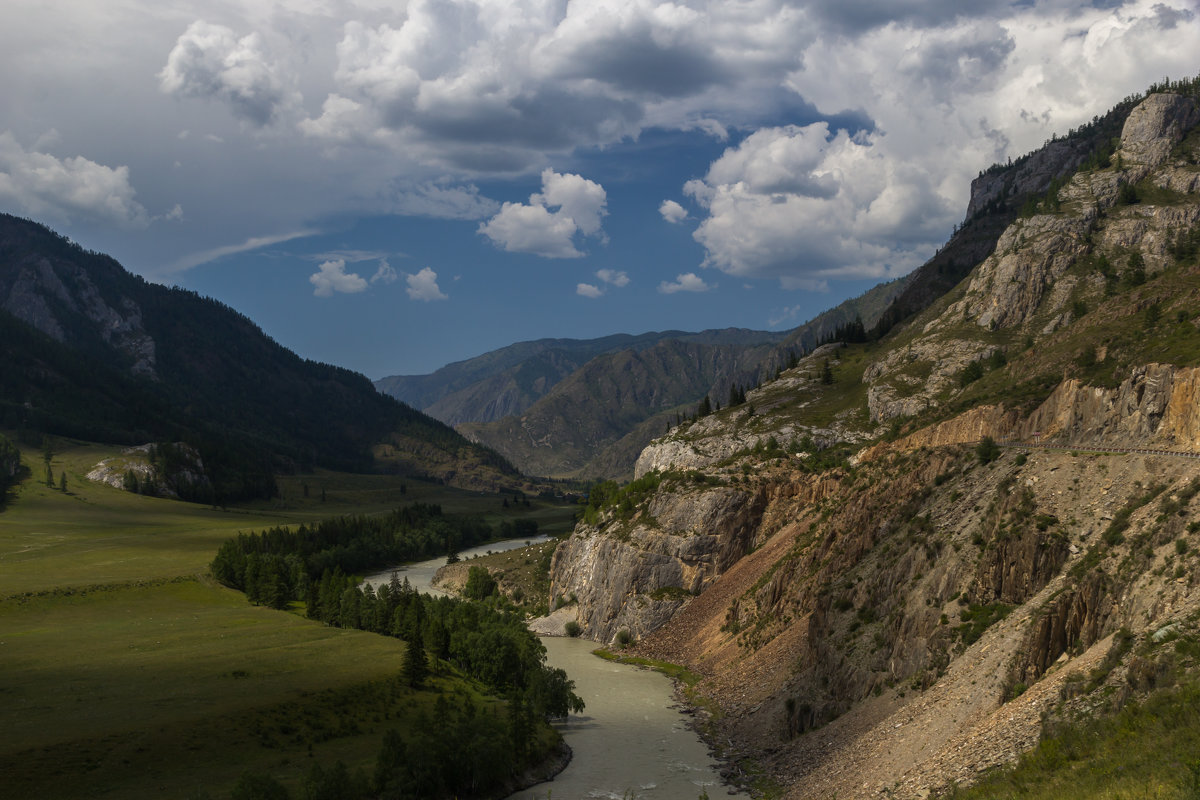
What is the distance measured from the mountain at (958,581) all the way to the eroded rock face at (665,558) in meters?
0.35

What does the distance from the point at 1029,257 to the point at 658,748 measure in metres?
169

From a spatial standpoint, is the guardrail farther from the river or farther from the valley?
the river

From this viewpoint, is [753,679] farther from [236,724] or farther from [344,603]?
[344,603]

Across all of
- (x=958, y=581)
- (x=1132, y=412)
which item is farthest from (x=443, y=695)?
(x=1132, y=412)

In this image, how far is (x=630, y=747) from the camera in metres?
77.3

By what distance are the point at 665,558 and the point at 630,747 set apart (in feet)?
182

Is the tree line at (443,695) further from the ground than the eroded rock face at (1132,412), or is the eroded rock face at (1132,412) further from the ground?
the eroded rock face at (1132,412)

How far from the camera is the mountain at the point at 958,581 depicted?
43406 mm

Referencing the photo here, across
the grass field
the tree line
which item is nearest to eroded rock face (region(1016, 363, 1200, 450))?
the tree line

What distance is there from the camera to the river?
65.2 meters

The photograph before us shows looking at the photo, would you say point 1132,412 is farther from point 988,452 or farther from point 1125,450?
point 1125,450

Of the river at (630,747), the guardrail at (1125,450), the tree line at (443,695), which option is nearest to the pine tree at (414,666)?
the tree line at (443,695)

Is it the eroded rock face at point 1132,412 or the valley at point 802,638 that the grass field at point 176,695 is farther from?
the eroded rock face at point 1132,412

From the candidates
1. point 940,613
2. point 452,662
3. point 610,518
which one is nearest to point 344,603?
point 452,662
